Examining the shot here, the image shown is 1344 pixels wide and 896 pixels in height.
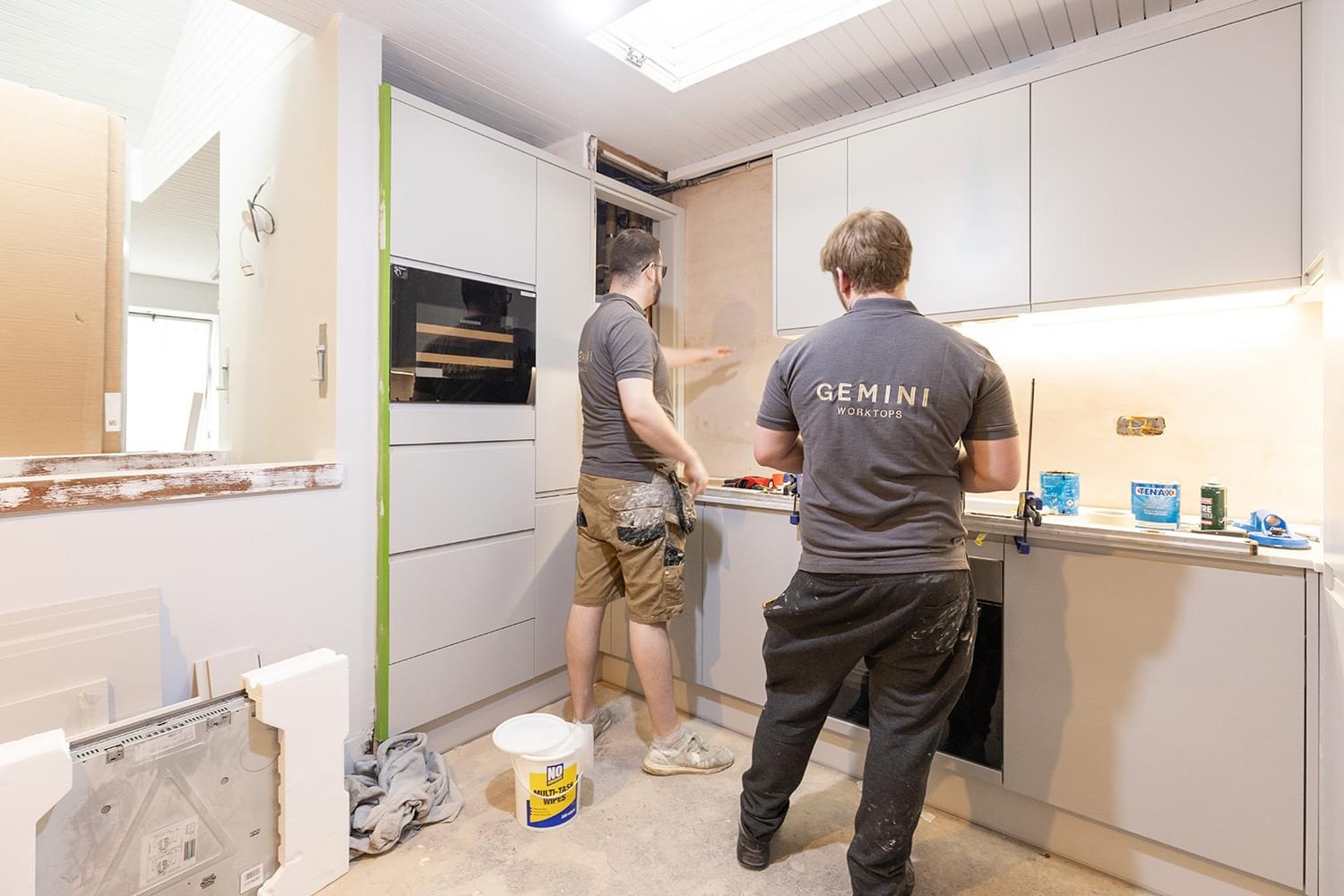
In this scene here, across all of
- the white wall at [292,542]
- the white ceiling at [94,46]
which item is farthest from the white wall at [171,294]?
the white wall at [292,542]

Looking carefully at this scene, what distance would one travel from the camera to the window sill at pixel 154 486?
137 centimetres

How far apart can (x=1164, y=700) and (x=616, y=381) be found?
5.45 feet

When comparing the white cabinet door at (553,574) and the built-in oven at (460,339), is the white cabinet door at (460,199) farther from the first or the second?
the white cabinet door at (553,574)

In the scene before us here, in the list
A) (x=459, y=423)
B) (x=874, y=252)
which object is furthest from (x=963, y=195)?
(x=459, y=423)

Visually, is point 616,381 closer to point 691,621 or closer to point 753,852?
point 691,621

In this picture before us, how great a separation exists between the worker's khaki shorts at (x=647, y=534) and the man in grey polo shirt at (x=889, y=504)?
2.05ft

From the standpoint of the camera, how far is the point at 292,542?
1827 millimetres

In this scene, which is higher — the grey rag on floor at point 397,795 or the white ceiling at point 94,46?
the white ceiling at point 94,46

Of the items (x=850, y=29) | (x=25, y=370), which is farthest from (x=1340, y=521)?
(x=25, y=370)

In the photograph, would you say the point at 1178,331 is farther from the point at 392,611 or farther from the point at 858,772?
the point at 392,611

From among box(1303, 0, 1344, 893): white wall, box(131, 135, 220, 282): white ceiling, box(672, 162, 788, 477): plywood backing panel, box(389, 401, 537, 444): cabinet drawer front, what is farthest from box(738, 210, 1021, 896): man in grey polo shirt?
box(131, 135, 220, 282): white ceiling

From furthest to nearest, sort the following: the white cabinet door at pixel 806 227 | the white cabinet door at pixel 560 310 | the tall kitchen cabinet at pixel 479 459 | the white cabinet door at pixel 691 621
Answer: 1. the white cabinet door at pixel 560 310
2. the white cabinet door at pixel 691 621
3. the white cabinet door at pixel 806 227
4. the tall kitchen cabinet at pixel 479 459

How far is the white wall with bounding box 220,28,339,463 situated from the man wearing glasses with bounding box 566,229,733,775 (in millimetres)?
808

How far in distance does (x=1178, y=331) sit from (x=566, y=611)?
2358mm
